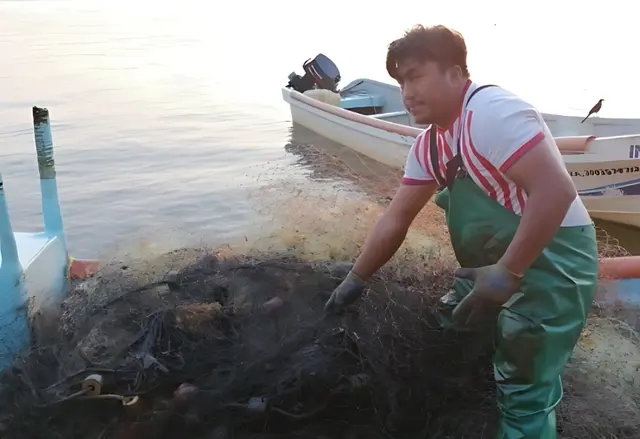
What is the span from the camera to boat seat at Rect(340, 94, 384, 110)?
12.2m

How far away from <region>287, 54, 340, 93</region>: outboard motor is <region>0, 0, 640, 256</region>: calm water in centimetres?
114

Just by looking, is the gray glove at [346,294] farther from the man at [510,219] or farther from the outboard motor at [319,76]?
the outboard motor at [319,76]

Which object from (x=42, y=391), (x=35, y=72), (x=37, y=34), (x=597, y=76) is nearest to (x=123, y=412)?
(x=42, y=391)

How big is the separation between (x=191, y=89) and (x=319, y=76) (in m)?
4.94

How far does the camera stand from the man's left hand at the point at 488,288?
2.23 m

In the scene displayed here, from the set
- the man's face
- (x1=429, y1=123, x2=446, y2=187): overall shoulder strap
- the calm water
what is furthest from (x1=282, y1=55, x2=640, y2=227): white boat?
the man's face

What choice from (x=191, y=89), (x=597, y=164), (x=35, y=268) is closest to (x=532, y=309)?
(x=35, y=268)

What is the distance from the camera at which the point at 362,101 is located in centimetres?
1229

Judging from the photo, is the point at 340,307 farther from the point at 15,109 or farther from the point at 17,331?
the point at 15,109

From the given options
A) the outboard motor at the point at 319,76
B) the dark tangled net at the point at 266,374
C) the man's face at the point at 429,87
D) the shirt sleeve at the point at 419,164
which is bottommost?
the outboard motor at the point at 319,76

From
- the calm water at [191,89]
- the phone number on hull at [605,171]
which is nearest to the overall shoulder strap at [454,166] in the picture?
the calm water at [191,89]

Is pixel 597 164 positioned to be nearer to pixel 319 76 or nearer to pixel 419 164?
pixel 419 164

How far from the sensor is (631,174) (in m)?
7.16

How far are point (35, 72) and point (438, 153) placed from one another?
16.9m
